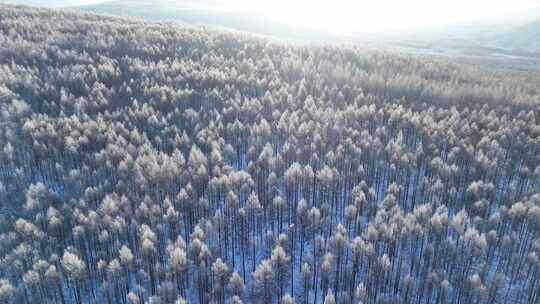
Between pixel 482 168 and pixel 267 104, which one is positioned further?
pixel 267 104

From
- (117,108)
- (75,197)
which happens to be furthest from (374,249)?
(117,108)

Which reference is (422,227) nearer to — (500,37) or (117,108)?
(117,108)

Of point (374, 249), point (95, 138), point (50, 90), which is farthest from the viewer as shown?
point (50, 90)

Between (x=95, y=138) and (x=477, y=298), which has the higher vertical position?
(x=95, y=138)

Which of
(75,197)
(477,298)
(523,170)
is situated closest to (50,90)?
(75,197)

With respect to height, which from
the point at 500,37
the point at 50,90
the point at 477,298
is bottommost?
the point at 477,298

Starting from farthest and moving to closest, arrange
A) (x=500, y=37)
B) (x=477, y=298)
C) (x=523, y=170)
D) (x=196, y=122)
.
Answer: (x=500, y=37) → (x=196, y=122) → (x=523, y=170) → (x=477, y=298)
